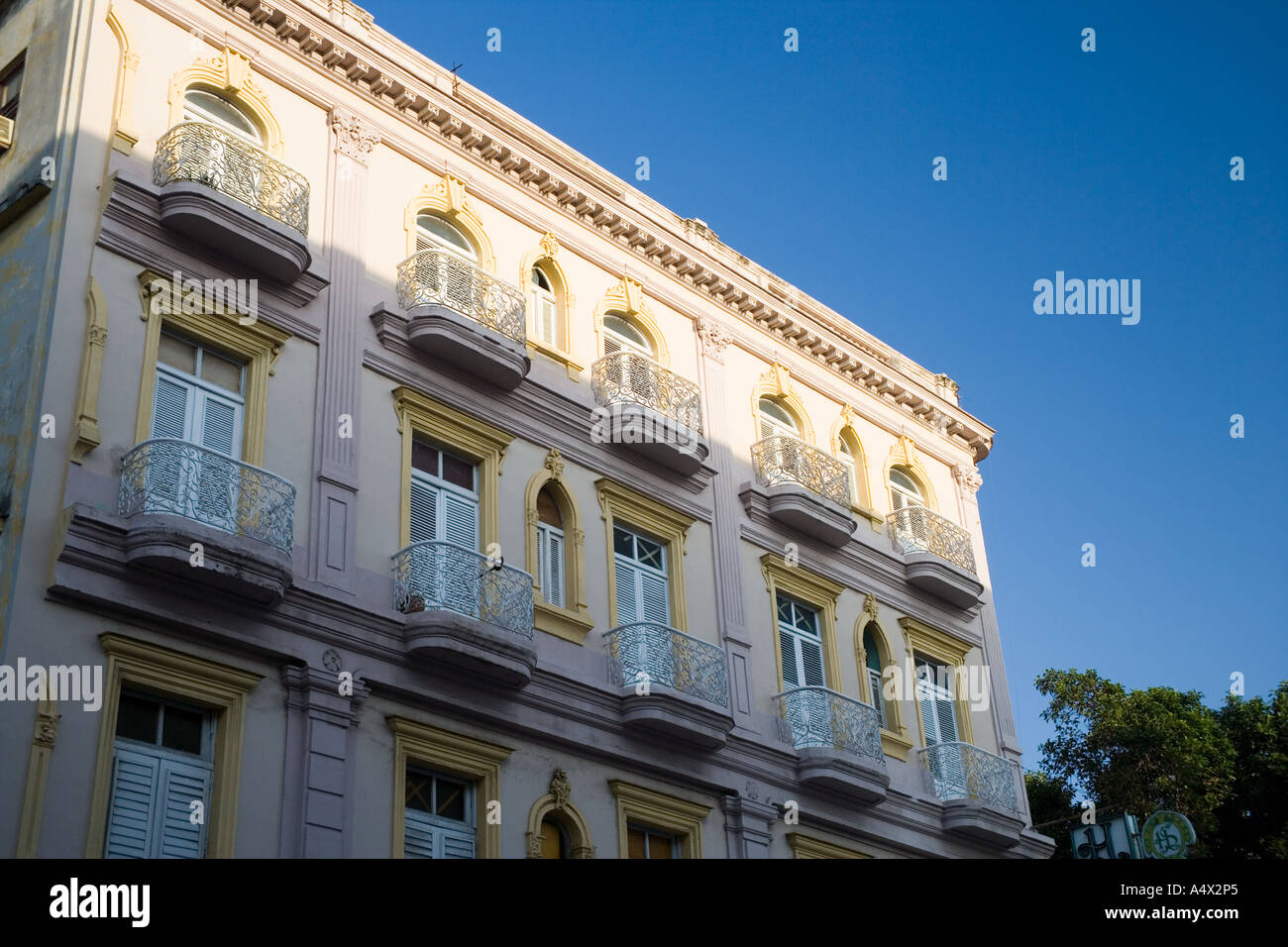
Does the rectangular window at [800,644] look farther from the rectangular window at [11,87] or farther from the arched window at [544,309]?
the rectangular window at [11,87]

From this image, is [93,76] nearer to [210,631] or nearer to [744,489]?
[210,631]

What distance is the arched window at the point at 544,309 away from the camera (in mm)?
22156

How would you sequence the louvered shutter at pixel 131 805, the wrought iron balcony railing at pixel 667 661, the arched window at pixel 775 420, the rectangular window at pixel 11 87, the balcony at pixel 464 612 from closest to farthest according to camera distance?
the louvered shutter at pixel 131 805
the balcony at pixel 464 612
the rectangular window at pixel 11 87
the wrought iron balcony railing at pixel 667 661
the arched window at pixel 775 420

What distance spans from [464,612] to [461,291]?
4722mm

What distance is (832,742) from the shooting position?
22031mm

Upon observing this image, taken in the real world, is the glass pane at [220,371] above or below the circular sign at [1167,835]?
above

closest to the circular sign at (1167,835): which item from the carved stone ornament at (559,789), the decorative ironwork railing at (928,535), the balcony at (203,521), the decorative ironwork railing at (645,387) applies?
the decorative ironwork railing at (928,535)

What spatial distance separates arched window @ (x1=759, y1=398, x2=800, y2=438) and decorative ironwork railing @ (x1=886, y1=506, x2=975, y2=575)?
239 centimetres

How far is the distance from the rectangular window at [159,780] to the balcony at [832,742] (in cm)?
908

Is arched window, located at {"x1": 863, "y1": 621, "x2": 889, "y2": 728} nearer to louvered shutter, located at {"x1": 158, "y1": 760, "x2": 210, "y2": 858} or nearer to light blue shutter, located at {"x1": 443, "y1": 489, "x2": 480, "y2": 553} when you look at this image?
light blue shutter, located at {"x1": 443, "y1": 489, "x2": 480, "y2": 553}

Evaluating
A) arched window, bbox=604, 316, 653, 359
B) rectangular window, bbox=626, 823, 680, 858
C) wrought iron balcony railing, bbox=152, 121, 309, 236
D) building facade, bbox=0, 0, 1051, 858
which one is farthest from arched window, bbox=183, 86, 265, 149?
rectangular window, bbox=626, 823, 680, 858

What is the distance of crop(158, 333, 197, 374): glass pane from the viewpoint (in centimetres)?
1714
